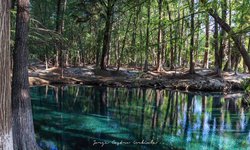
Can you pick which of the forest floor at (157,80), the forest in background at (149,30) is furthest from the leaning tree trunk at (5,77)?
the forest floor at (157,80)

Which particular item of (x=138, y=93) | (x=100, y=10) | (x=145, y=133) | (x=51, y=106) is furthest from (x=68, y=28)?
(x=145, y=133)

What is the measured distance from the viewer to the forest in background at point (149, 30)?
493cm

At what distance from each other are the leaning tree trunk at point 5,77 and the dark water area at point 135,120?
6.62 metres

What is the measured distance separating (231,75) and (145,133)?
1946 centimetres

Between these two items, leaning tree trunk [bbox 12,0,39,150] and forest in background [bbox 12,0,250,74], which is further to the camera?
leaning tree trunk [bbox 12,0,39,150]

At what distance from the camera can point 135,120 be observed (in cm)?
1406

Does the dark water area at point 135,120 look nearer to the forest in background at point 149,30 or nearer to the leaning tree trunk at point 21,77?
the leaning tree trunk at point 21,77

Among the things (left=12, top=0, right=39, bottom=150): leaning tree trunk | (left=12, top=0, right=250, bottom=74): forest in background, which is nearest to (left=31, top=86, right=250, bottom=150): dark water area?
(left=12, top=0, right=39, bottom=150): leaning tree trunk

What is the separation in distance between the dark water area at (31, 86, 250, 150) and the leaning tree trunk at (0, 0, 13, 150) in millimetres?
6621

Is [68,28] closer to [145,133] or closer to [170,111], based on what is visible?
[170,111]

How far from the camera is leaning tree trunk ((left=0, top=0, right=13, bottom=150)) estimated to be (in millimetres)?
2807

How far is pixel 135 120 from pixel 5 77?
11.5m

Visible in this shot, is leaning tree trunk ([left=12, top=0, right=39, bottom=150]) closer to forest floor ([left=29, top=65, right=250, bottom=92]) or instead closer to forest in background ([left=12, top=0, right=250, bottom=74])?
forest in background ([left=12, top=0, right=250, bottom=74])

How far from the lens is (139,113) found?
15.8 m
